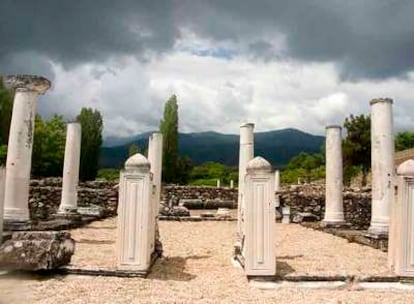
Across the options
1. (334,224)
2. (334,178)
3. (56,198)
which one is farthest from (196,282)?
(56,198)

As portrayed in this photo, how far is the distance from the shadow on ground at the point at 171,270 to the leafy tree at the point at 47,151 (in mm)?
34514

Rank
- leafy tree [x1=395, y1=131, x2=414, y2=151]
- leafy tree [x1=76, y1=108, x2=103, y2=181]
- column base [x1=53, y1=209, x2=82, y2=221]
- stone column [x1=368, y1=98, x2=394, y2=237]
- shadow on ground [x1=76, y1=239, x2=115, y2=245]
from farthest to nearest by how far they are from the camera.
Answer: leafy tree [x1=395, y1=131, x2=414, y2=151] < leafy tree [x1=76, y1=108, x2=103, y2=181] < column base [x1=53, y1=209, x2=82, y2=221] < stone column [x1=368, y1=98, x2=394, y2=237] < shadow on ground [x1=76, y1=239, x2=115, y2=245]

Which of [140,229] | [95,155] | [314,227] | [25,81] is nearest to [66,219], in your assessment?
[25,81]

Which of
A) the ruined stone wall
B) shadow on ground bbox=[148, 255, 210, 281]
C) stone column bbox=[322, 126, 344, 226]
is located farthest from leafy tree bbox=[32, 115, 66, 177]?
shadow on ground bbox=[148, 255, 210, 281]

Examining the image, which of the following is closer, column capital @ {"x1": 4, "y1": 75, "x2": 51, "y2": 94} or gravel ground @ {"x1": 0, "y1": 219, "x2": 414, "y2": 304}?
gravel ground @ {"x1": 0, "y1": 219, "x2": 414, "y2": 304}

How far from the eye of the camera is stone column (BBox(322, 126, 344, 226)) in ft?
55.4

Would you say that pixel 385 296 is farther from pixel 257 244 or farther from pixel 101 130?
pixel 101 130

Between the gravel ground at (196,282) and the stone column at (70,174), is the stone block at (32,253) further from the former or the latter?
the stone column at (70,174)

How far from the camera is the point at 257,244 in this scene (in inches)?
281

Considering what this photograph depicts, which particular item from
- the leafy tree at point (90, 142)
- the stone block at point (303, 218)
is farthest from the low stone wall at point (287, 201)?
the leafy tree at point (90, 142)

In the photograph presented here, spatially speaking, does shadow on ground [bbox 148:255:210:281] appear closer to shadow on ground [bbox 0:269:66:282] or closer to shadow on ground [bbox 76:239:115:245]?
shadow on ground [bbox 0:269:66:282]

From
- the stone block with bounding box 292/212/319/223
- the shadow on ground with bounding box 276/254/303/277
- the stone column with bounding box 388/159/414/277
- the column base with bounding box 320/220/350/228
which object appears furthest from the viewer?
the stone block with bounding box 292/212/319/223

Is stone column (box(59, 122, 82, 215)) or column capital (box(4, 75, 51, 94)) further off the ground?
column capital (box(4, 75, 51, 94))

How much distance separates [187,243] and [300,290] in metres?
5.65
